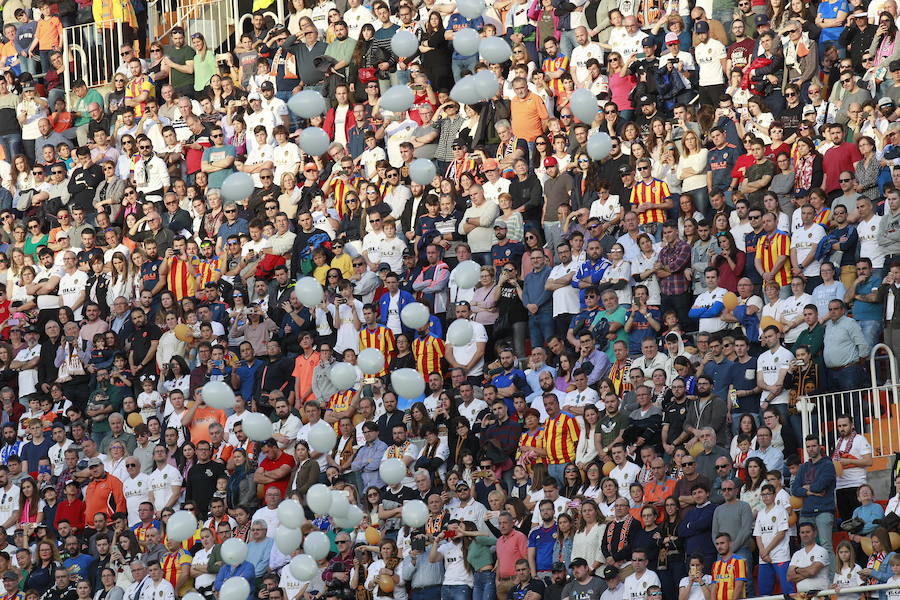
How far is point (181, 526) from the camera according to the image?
722 inches

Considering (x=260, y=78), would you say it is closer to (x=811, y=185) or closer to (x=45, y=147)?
(x=45, y=147)

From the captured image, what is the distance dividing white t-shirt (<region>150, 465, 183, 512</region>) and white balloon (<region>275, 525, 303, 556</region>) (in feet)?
12.8

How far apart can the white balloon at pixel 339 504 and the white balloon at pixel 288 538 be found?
0.50m

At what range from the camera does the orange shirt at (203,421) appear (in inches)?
807

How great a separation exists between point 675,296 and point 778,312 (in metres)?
1.26

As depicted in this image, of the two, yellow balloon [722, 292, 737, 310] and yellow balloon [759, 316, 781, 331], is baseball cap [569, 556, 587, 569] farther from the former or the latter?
yellow balloon [722, 292, 737, 310]

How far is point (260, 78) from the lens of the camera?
2461cm

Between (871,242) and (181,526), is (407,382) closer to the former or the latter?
(181,526)

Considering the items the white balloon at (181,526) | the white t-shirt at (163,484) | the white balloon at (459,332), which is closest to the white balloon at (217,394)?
the white balloon at (181,526)

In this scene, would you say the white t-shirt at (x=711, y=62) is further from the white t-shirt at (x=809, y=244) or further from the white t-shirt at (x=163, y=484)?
the white t-shirt at (x=163, y=484)

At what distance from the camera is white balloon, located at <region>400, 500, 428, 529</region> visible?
16.9 meters

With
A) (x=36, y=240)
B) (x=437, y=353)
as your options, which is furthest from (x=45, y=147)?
(x=437, y=353)

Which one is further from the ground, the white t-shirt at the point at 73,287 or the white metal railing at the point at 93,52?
the white metal railing at the point at 93,52

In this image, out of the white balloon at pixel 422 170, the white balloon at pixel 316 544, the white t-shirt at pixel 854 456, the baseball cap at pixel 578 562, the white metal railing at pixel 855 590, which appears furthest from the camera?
the white balloon at pixel 422 170
